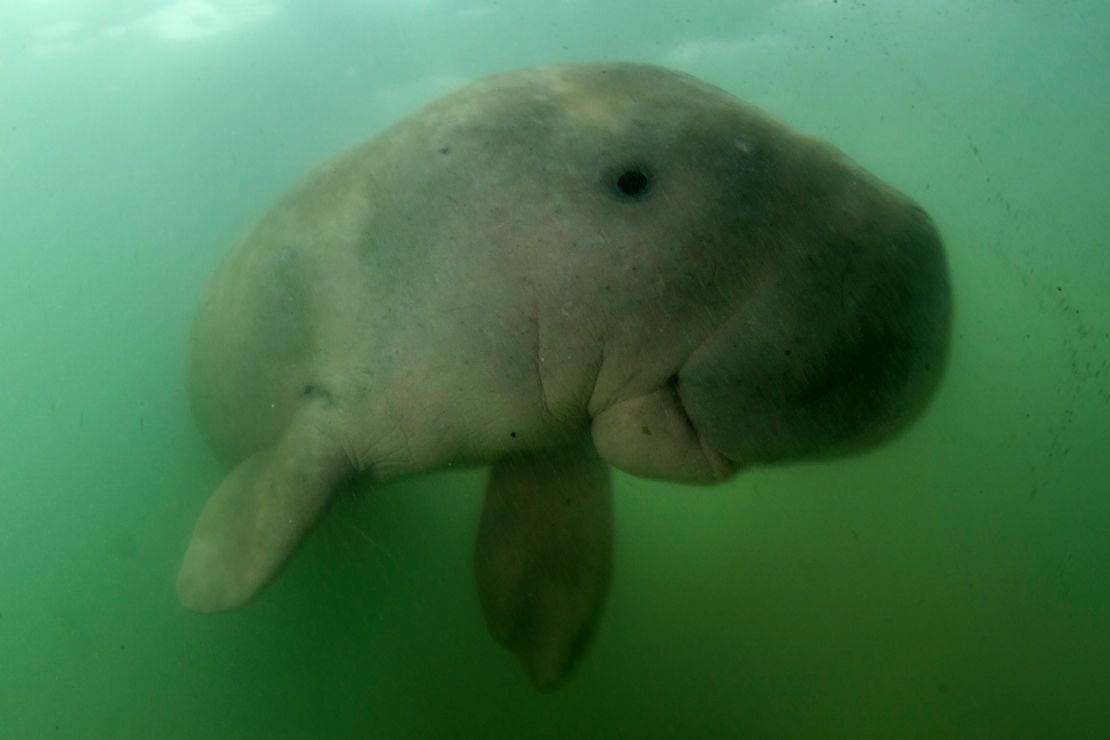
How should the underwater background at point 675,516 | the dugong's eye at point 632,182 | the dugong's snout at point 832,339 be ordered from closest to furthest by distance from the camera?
1. the dugong's snout at point 832,339
2. the dugong's eye at point 632,182
3. the underwater background at point 675,516

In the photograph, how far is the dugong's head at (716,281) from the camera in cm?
220

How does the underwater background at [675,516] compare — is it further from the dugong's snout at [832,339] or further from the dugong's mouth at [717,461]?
the dugong's snout at [832,339]

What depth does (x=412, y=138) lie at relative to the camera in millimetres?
3012

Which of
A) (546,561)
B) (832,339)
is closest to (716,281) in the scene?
(832,339)

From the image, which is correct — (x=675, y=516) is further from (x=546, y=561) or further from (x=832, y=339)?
(x=832, y=339)

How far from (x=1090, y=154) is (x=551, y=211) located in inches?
266

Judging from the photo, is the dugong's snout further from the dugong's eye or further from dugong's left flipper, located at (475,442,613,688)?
dugong's left flipper, located at (475,442,613,688)

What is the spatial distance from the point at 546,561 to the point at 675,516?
670 millimetres

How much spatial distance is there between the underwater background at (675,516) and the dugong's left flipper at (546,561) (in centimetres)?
11

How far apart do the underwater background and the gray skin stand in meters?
0.28

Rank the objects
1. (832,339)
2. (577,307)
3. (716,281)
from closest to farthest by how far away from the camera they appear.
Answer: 1. (832,339)
2. (716,281)
3. (577,307)

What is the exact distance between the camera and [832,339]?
7.11ft

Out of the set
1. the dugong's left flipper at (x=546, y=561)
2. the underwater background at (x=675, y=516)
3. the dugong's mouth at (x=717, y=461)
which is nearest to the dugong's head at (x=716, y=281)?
the dugong's mouth at (x=717, y=461)

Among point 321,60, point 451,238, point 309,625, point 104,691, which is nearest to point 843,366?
point 451,238
